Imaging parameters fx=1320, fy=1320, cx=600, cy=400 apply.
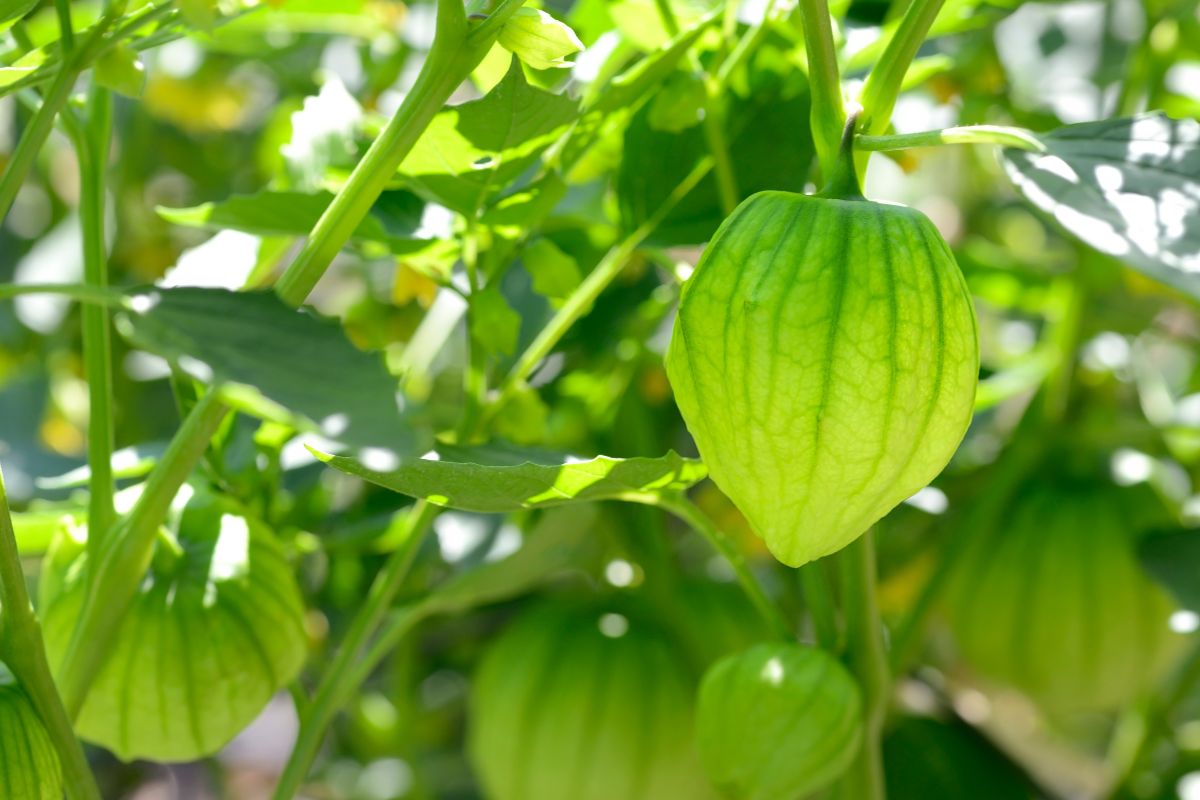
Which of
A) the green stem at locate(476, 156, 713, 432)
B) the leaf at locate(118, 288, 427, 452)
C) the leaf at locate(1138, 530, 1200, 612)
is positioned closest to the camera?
the leaf at locate(118, 288, 427, 452)

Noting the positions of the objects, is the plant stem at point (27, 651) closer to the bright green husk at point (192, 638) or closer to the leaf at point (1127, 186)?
the bright green husk at point (192, 638)

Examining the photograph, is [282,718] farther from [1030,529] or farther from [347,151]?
[347,151]

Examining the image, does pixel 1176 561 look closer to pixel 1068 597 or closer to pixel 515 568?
pixel 1068 597

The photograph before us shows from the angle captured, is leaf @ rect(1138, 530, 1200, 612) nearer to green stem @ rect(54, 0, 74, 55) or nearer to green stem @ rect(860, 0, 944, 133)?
green stem @ rect(860, 0, 944, 133)

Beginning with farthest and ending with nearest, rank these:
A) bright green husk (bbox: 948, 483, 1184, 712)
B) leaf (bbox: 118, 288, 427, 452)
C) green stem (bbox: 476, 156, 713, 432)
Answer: bright green husk (bbox: 948, 483, 1184, 712)
green stem (bbox: 476, 156, 713, 432)
leaf (bbox: 118, 288, 427, 452)

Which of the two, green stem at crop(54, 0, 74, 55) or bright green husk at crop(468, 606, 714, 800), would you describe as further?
bright green husk at crop(468, 606, 714, 800)

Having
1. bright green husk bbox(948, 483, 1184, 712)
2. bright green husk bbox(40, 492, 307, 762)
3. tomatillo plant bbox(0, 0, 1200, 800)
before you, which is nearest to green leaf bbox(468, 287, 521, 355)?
tomatillo plant bbox(0, 0, 1200, 800)
